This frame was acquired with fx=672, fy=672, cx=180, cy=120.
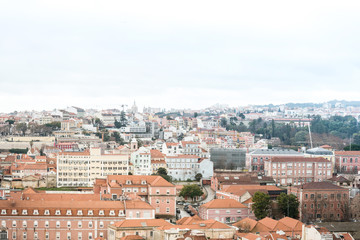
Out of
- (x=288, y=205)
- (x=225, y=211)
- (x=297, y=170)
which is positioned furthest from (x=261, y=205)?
(x=297, y=170)

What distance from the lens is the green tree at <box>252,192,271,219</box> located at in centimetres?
3459

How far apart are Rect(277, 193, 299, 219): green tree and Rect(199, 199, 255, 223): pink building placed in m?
1.69

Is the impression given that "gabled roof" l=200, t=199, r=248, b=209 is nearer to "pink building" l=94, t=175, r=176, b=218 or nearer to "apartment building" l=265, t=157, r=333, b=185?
"pink building" l=94, t=175, r=176, b=218

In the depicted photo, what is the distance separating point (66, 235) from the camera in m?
32.3

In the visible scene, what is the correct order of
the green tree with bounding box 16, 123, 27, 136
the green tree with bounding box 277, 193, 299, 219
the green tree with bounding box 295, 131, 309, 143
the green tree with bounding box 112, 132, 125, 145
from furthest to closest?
the green tree with bounding box 295, 131, 309, 143, the green tree with bounding box 16, 123, 27, 136, the green tree with bounding box 112, 132, 125, 145, the green tree with bounding box 277, 193, 299, 219

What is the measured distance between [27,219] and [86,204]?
115 inches

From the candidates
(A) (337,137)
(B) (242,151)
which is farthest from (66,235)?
(A) (337,137)

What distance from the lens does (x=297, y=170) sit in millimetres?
48250

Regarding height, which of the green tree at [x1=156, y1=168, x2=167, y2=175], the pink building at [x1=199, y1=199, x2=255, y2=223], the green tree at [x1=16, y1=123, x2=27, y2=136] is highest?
the green tree at [x1=16, y1=123, x2=27, y2=136]

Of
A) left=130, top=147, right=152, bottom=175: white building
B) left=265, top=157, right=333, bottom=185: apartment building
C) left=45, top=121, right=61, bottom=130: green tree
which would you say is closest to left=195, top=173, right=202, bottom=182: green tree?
left=130, top=147, right=152, bottom=175: white building

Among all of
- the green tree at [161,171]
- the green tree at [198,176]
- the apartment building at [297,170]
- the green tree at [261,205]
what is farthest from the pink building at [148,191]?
the apartment building at [297,170]

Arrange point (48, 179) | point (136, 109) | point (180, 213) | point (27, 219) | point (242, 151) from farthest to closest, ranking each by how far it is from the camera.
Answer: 1. point (136, 109)
2. point (242, 151)
3. point (48, 179)
4. point (180, 213)
5. point (27, 219)

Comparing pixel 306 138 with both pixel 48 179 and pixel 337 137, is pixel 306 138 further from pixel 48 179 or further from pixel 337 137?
pixel 48 179

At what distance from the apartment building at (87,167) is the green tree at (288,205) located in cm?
1522
